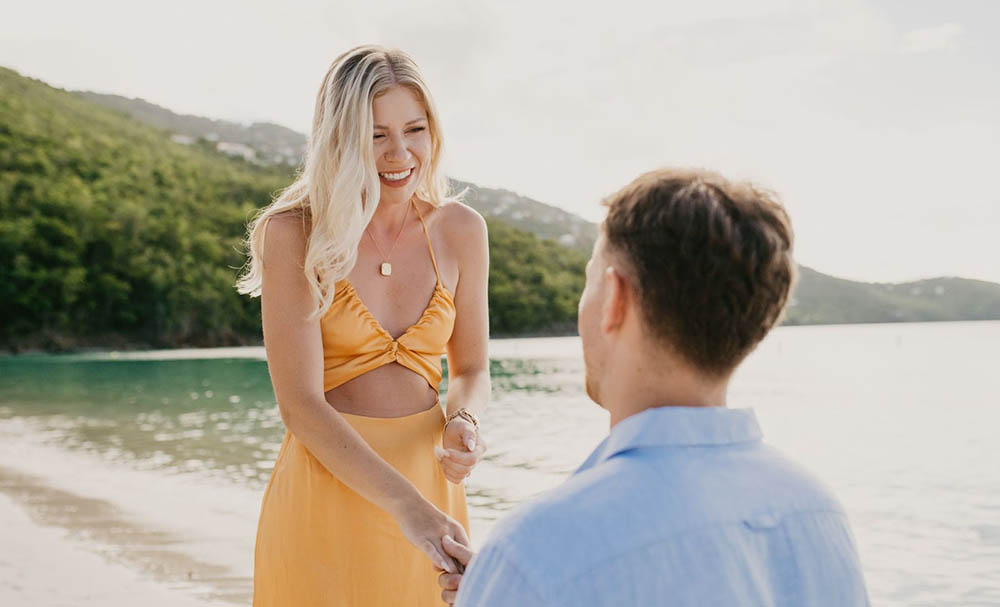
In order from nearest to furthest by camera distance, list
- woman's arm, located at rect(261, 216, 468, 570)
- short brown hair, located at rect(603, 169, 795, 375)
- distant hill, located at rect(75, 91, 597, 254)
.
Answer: short brown hair, located at rect(603, 169, 795, 375), woman's arm, located at rect(261, 216, 468, 570), distant hill, located at rect(75, 91, 597, 254)

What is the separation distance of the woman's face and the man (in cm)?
118

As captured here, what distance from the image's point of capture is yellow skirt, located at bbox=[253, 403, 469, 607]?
6.81 ft

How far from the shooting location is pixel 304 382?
2.02m

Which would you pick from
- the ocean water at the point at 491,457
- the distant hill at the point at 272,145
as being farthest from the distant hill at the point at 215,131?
the ocean water at the point at 491,457

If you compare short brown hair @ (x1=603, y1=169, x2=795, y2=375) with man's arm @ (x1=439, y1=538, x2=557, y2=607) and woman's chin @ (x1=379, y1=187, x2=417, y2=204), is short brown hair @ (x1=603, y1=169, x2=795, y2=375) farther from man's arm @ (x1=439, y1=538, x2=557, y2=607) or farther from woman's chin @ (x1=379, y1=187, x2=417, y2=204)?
woman's chin @ (x1=379, y1=187, x2=417, y2=204)

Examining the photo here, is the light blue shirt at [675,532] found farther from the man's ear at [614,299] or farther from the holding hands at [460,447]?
the holding hands at [460,447]

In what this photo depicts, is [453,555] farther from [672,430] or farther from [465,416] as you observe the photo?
[672,430]

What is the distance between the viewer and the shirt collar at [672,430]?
0.98 metres

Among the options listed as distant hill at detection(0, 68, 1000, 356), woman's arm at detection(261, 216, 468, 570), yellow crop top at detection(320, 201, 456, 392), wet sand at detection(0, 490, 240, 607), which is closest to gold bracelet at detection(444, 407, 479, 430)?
yellow crop top at detection(320, 201, 456, 392)

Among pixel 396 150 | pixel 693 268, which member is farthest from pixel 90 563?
pixel 693 268

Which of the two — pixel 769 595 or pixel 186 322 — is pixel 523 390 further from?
pixel 186 322

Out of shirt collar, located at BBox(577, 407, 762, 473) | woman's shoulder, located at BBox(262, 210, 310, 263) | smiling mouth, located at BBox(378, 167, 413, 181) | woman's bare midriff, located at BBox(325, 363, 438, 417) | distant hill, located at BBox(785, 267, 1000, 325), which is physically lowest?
distant hill, located at BBox(785, 267, 1000, 325)

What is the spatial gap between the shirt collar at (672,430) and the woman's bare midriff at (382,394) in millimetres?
1221

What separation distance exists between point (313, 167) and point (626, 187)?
1241 millimetres
